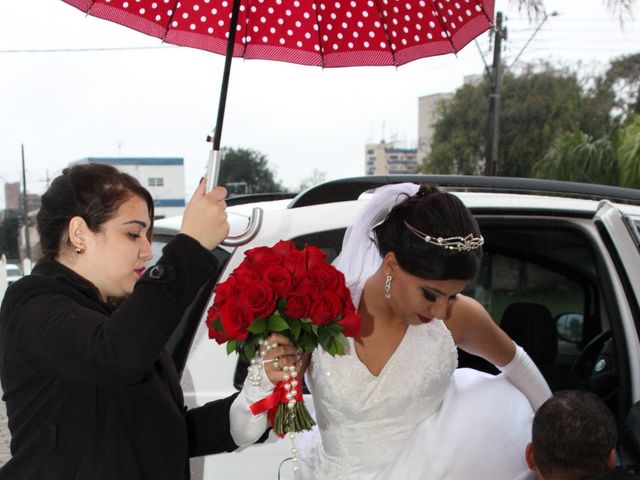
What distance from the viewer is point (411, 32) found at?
2.14 meters

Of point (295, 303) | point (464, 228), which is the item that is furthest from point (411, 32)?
point (295, 303)

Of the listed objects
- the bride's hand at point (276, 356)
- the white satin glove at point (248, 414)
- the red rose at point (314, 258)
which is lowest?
the white satin glove at point (248, 414)

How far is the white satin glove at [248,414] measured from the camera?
68.5 inches

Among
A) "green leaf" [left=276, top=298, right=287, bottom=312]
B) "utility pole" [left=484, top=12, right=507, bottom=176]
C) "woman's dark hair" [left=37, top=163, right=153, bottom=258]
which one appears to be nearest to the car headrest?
"green leaf" [left=276, top=298, right=287, bottom=312]

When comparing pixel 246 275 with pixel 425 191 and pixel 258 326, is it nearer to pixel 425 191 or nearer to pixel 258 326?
pixel 258 326

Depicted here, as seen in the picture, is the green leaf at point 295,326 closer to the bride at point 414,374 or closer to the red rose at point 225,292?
the red rose at point 225,292

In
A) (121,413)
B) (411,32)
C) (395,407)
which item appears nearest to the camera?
(121,413)

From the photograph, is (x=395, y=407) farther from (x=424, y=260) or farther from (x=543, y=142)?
(x=543, y=142)

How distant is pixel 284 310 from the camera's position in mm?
1669

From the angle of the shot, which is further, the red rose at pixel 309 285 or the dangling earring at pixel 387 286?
the dangling earring at pixel 387 286

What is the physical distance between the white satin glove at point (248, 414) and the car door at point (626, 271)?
140cm

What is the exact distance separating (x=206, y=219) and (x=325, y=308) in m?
0.33

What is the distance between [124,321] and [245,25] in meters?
1.02

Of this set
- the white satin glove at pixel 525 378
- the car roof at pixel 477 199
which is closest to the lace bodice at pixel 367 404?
the white satin glove at pixel 525 378
